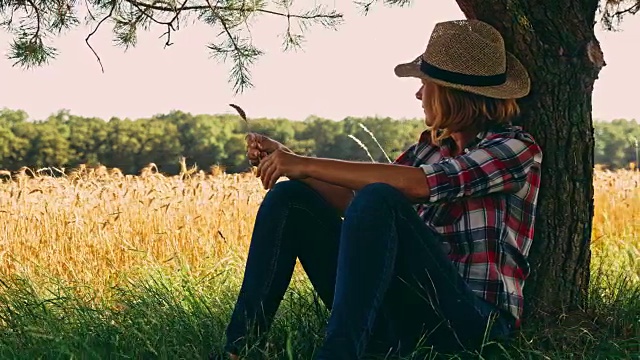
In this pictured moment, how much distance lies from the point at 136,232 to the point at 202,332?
2018mm

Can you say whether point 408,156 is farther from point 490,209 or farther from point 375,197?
point 375,197

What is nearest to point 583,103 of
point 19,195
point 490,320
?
point 490,320

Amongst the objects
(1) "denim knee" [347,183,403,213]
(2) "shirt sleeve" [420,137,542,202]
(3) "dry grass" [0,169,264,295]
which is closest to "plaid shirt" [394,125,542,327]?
(2) "shirt sleeve" [420,137,542,202]

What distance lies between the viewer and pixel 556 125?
8.15 feet

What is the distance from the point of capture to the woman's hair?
217 centimetres

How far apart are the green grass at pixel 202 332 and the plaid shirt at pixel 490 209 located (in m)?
0.19

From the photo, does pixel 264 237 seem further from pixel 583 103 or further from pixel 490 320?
pixel 583 103

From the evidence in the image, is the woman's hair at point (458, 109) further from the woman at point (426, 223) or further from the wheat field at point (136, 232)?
the wheat field at point (136, 232)

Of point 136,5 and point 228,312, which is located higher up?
point 136,5

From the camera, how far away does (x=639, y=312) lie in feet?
8.48

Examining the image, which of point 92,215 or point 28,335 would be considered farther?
point 92,215

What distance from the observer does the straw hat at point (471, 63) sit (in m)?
2.18

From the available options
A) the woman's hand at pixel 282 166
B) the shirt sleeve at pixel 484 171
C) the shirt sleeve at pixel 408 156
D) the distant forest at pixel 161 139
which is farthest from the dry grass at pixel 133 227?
the distant forest at pixel 161 139

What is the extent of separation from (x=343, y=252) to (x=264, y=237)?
0.32 meters
